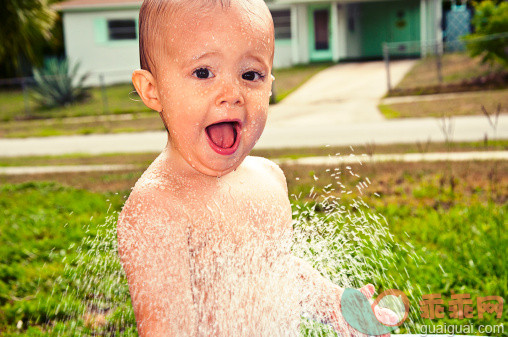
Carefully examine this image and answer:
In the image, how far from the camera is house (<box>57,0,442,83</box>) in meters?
23.3

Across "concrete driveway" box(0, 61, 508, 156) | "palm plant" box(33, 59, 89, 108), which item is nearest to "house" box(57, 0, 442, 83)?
"palm plant" box(33, 59, 89, 108)

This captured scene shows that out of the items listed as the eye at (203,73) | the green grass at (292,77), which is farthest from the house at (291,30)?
the eye at (203,73)

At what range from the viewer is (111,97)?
19172mm

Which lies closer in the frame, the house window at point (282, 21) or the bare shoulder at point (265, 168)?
the bare shoulder at point (265, 168)

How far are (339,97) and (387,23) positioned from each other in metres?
10.8

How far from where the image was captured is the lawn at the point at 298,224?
3.03 m

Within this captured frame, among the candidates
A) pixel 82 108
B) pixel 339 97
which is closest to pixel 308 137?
pixel 339 97

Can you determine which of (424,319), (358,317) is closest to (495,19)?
(424,319)

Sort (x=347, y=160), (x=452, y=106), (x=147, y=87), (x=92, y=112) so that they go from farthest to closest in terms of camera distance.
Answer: (x=92, y=112)
(x=452, y=106)
(x=347, y=160)
(x=147, y=87)

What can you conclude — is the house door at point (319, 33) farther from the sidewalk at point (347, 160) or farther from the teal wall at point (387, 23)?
the sidewalk at point (347, 160)

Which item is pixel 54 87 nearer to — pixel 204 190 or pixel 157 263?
pixel 204 190

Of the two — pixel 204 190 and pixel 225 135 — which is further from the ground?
pixel 225 135

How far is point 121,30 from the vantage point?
80.3 ft

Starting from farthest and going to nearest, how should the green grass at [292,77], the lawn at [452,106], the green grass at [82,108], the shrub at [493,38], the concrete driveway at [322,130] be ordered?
the green grass at [292,77]
the green grass at [82,108]
the shrub at [493,38]
the lawn at [452,106]
the concrete driveway at [322,130]
